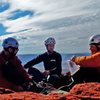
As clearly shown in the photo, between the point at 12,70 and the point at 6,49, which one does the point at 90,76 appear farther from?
the point at 6,49

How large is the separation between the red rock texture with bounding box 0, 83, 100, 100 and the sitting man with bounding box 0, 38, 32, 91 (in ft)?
11.7

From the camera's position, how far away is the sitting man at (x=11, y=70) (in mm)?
6711

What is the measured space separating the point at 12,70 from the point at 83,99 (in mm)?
4518

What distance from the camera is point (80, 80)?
23.3 feet

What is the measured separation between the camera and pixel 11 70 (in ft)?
22.1

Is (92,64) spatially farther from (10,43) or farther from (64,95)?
(64,95)

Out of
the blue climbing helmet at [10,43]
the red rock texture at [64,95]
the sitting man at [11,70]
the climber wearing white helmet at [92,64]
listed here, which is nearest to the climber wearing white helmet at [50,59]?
the blue climbing helmet at [10,43]

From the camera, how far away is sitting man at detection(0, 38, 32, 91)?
671cm

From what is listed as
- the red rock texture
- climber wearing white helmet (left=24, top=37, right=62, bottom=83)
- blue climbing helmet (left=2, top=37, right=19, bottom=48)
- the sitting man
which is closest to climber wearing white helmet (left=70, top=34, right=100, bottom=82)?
the sitting man

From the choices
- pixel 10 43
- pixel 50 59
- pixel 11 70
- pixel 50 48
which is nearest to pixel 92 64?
pixel 11 70

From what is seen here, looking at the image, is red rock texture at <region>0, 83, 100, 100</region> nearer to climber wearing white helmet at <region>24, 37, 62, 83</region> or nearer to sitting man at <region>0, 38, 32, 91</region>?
sitting man at <region>0, 38, 32, 91</region>

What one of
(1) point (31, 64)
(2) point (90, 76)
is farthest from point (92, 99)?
(1) point (31, 64)

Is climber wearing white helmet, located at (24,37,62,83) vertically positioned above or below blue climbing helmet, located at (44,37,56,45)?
below

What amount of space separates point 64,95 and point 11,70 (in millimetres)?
4291
